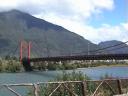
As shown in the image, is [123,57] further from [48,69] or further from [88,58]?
[48,69]

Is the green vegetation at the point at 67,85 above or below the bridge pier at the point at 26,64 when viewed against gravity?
below

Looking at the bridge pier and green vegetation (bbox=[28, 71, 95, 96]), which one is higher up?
the bridge pier

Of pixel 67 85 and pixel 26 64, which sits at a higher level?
pixel 26 64

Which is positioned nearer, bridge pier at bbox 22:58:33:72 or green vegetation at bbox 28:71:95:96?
green vegetation at bbox 28:71:95:96

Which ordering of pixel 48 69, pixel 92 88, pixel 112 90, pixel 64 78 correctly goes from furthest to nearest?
pixel 48 69 → pixel 64 78 → pixel 92 88 → pixel 112 90

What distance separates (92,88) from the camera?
17.2 m

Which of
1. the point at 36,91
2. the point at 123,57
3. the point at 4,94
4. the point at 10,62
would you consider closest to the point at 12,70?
the point at 10,62

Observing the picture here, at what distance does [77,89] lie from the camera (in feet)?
51.9

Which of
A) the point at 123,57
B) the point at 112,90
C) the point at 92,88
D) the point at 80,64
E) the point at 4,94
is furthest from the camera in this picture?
the point at 80,64

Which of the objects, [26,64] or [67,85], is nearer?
[67,85]

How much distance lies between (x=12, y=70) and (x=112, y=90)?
102310 millimetres

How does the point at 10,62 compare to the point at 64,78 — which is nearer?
the point at 64,78

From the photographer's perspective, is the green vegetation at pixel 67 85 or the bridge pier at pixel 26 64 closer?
the green vegetation at pixel 67 85

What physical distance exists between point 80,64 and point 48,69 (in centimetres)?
1550
